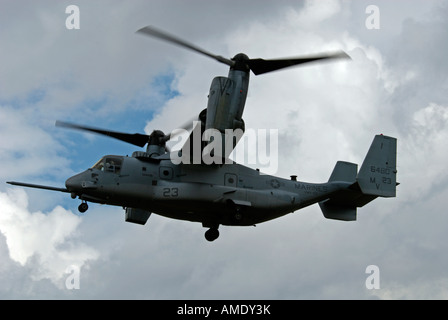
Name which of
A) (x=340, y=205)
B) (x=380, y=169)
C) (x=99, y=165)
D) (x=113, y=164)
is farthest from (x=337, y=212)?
(x=99, y=165)

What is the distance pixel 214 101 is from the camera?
21.1 metres

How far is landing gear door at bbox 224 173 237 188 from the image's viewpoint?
22.8 metres

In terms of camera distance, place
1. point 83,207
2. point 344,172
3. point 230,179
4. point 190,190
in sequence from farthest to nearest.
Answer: point 344,172 < point 230,179 < point 190,190 < point 83,207

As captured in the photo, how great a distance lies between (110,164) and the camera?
22016 mm

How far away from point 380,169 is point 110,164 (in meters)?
9.76

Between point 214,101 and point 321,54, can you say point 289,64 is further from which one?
point 214,101

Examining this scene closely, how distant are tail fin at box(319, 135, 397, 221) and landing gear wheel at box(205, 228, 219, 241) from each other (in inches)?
162

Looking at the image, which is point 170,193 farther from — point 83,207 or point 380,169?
point 380,169

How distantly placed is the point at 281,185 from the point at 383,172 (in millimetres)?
3994

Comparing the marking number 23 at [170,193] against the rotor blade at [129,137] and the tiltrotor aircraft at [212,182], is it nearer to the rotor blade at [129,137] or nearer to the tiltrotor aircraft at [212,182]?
the tiltrotor aircraft at [212,182]

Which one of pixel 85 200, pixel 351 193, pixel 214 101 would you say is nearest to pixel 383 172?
pixel 351 193

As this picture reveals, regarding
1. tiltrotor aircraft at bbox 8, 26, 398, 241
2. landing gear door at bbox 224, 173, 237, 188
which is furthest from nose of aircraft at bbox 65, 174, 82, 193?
landing gear door at bbox 224, 173, 237, 188

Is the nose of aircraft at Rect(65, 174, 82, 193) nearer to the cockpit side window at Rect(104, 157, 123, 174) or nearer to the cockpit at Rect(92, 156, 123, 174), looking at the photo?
the cockpit at Rect(92, 156, 123, 174)

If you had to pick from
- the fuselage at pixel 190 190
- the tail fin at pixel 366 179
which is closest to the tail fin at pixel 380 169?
the tail fin at pixel 366 179
